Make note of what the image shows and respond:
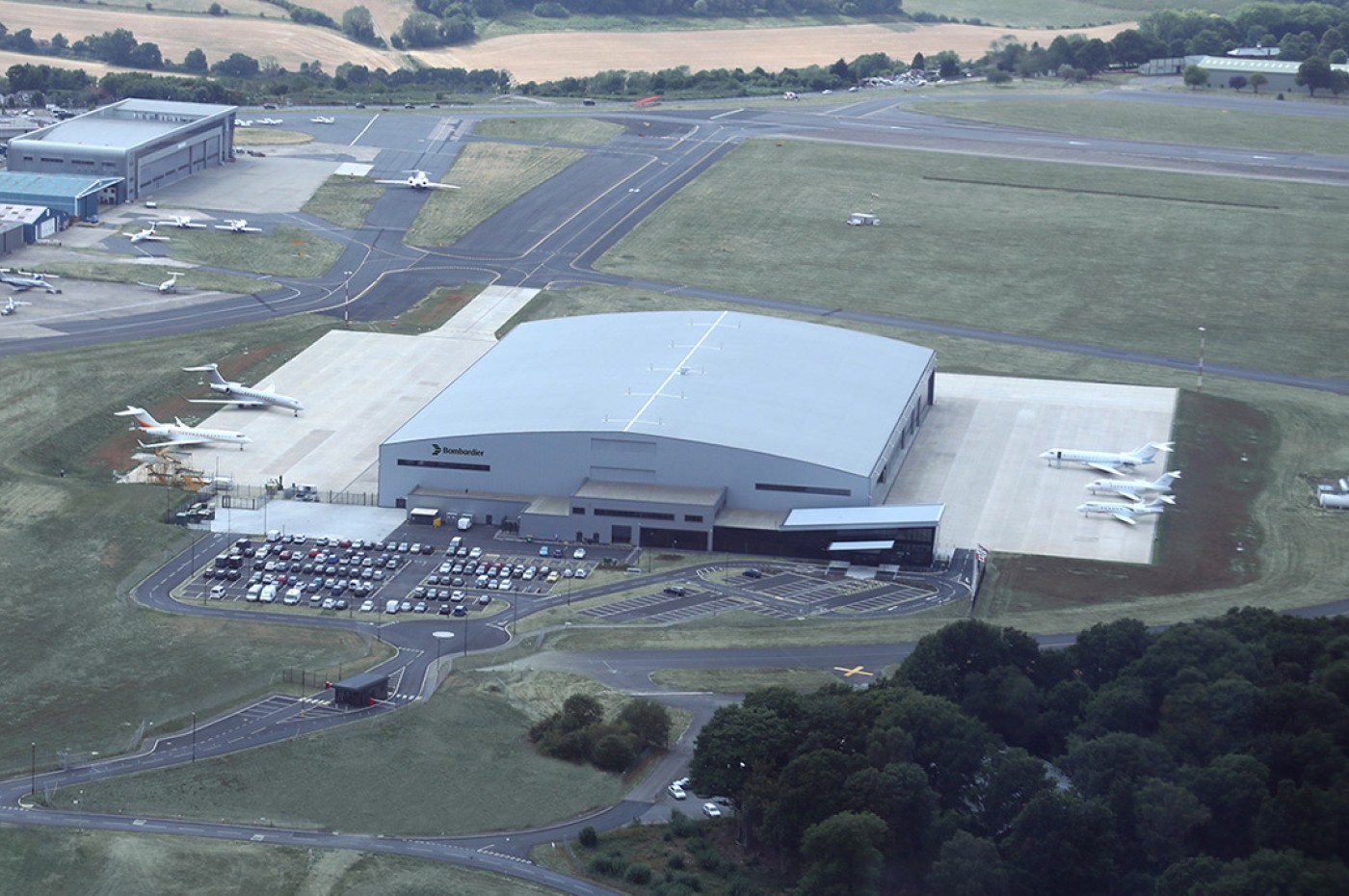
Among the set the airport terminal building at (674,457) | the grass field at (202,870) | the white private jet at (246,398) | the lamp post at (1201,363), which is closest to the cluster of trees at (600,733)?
the grass field at (202,870)

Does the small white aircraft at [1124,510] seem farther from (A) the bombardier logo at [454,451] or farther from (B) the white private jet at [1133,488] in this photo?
(A) the bombardier logo at [454,451]

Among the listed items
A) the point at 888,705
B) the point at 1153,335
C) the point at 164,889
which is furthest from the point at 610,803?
the point at 1153,335

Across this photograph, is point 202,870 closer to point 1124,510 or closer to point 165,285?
point 1124,510

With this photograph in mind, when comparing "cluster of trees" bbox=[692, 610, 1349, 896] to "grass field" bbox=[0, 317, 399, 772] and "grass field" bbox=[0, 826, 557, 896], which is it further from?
"grass field" bbox=[0, 317, 399, 772]

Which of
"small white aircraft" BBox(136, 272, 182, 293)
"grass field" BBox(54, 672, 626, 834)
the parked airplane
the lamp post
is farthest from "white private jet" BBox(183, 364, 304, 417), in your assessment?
the lamp post

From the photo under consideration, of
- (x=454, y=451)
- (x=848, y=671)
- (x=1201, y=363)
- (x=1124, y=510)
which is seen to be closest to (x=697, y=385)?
(x=454, y=451)

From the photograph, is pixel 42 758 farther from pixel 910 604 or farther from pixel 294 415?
pixel 294 415
